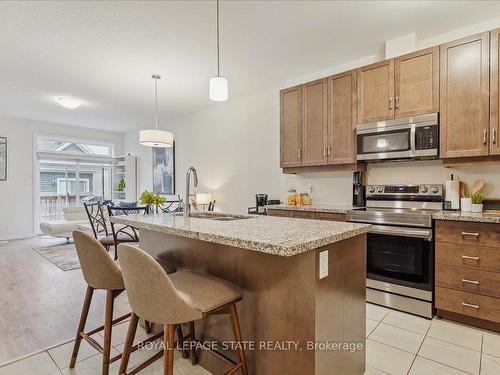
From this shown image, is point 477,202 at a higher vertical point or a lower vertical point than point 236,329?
higher

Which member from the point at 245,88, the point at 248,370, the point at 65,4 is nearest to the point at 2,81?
the point at 65,4

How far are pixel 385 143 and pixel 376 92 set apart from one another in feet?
1.82

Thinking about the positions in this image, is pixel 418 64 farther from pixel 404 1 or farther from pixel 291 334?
pixel 291 334

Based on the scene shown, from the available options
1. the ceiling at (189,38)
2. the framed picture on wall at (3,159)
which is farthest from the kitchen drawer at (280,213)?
the framed picture on wall at (3,159)

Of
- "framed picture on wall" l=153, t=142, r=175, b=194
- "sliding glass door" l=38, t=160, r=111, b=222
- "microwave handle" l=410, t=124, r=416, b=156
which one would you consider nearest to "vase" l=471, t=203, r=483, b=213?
"microwave handle" l=410, t=124, r=416, b=156

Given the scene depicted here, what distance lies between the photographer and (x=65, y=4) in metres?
2.45

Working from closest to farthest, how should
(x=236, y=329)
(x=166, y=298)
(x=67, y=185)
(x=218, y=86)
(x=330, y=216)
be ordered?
(x=166, y=298) < (x=236, y=329) < (x=218, y=86) < (x=330, y=216) < (x=67, y=185)

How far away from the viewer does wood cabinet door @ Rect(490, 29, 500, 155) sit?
2363 millimetres

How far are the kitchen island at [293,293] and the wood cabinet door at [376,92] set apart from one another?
183 cm

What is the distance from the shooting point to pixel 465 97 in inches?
98.9

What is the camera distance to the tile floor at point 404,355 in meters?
1.84

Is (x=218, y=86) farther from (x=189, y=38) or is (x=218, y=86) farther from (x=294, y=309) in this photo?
(x=294, y=309)

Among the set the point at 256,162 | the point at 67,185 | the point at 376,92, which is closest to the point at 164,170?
the point at 67,185

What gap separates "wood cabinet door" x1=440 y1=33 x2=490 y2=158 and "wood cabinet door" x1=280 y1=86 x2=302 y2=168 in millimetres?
1540
